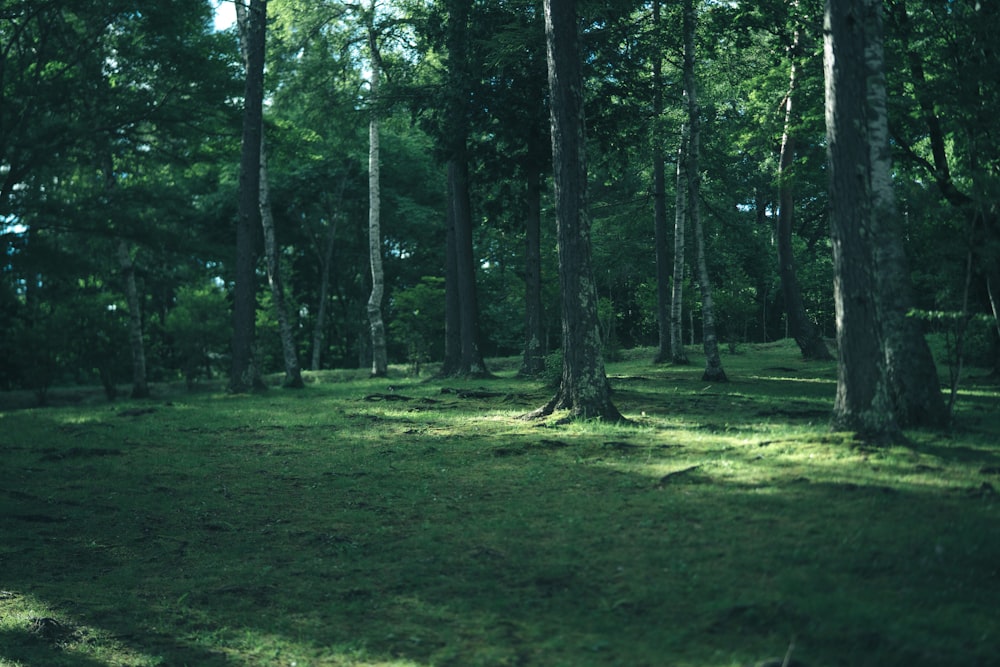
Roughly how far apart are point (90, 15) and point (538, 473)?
908 centimetres

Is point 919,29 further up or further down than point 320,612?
further up

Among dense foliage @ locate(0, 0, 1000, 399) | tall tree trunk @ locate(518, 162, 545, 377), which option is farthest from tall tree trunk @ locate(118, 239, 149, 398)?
tall tree trunk @ locate(518, 162, 545, 377)

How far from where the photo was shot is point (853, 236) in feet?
28.5

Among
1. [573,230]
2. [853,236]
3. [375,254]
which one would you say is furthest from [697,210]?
[375,254]

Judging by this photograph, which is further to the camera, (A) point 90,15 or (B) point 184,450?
(B) point 184,450

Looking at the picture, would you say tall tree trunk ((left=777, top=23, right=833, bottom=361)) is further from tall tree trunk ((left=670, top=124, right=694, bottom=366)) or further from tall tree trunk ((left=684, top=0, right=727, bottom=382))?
tall tree trunk ((left=684, top=0, right=727, bottom=382))

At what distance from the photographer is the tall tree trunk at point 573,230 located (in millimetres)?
12547

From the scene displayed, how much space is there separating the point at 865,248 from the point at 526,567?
4946 millimetres

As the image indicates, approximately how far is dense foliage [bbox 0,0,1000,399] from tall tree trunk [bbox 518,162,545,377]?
0.29 meters

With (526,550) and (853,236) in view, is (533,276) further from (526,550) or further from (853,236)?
(526,550)

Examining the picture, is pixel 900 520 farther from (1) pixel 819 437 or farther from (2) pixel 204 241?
(2) pixel 204 241

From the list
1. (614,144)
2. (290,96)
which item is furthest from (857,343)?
(290,96)

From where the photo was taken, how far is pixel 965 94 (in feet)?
35.7

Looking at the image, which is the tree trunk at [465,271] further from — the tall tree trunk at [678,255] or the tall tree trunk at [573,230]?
the tall tree trunk at [573,230]
